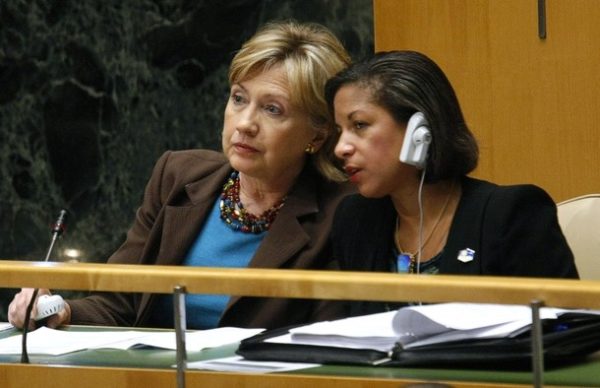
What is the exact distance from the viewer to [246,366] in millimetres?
1965

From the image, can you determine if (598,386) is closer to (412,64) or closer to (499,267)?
(499,267)

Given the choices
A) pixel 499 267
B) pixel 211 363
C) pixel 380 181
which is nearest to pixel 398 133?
pixel 380 181

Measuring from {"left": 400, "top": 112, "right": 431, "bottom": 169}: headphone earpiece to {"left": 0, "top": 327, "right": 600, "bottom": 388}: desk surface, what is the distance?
873mm

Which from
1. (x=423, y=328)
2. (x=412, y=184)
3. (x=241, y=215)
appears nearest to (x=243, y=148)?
(x=241, y=215)

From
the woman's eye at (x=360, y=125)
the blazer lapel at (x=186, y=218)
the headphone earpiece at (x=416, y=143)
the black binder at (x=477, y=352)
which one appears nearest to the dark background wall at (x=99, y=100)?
the blazer lapel at (x=186, y=218)

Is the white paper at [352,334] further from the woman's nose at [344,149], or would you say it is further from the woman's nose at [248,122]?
the woman's nose at [248,122]

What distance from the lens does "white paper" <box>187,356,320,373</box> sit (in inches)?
75.7

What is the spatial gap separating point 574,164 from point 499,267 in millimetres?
1390

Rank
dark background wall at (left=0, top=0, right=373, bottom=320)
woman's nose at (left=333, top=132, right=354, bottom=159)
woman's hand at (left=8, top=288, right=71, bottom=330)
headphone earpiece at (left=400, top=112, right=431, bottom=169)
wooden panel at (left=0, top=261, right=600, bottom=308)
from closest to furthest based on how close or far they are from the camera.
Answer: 1. wooden panel at (left=0, top=261, right=600, bottom=308)
2. woman's hand at (left=8, top=288, right=71, bottom=330)
3. headphone earpiece at (left=400, top=112, right=431, bottom=169)
4. woman's nose at (left=333, top=132, right=354, bottom=159)
5. dark background wall at (left=0, top=0, right=373, bottom=320)

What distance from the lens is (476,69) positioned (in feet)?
13.7

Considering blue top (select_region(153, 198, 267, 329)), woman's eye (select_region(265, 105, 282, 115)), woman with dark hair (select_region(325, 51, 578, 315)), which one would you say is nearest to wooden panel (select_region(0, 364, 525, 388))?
woman with dark hair (select_region(325, 51, 578, 315))

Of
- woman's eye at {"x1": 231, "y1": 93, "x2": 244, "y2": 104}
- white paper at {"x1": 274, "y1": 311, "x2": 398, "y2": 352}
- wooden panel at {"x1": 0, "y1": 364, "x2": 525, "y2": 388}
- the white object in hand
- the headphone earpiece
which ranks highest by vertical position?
woman's eye at {"x1": 231, "y1": 93, "x2": 244, "y2": 104}

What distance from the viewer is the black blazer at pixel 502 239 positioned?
2715mm

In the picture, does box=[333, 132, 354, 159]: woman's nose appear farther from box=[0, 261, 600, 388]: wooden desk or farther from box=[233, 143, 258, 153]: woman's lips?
box=[0, 261, 600, 388]: wooden desk
